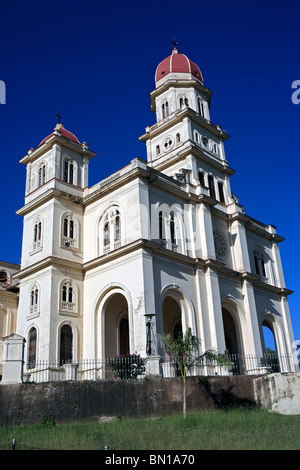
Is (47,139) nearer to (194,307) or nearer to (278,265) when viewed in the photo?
(194,307)

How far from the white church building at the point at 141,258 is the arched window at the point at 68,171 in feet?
0.32

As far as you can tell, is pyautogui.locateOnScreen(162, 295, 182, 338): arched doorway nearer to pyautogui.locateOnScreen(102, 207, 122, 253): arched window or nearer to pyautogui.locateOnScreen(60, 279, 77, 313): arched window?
pyautogui.locateOnScreen(102, 207, 122, 253): arched window

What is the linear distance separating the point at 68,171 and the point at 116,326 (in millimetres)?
11242

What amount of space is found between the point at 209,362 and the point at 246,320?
5994mm

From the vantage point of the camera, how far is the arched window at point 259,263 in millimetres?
35125

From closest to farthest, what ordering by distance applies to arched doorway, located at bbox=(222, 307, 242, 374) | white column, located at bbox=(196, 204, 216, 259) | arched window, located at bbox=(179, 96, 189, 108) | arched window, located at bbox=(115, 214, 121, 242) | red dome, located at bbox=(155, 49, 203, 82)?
arched window, located at bbox=(115, 214, 121, 242) < white column, located at bbox=(196, 204, 216, 259) < arched doorway, located at bbox=(222, 307, 242, 374) < arched window, located at bbox=(179, 96, 189, 108) < red dome, located at bbox=(155, 49, 203, 82)

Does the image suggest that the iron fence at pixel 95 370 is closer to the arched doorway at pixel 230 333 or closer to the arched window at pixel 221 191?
the arched doorway at pixel 230 333

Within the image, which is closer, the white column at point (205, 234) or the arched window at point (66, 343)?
the arched window at point (66, 343)

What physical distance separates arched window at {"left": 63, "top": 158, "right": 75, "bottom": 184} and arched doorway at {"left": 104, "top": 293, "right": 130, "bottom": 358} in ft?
30.0

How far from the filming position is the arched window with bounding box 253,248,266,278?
35125mm

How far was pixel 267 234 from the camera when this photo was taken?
3703cm

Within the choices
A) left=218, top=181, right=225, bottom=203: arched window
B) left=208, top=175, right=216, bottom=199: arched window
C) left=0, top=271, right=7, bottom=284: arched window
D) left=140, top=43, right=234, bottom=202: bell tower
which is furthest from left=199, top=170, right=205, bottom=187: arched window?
left=0, top=271, right=7, bottom=284: arched window

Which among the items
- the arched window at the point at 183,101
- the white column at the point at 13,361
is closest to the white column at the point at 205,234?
the arched window at the point at 183,101
